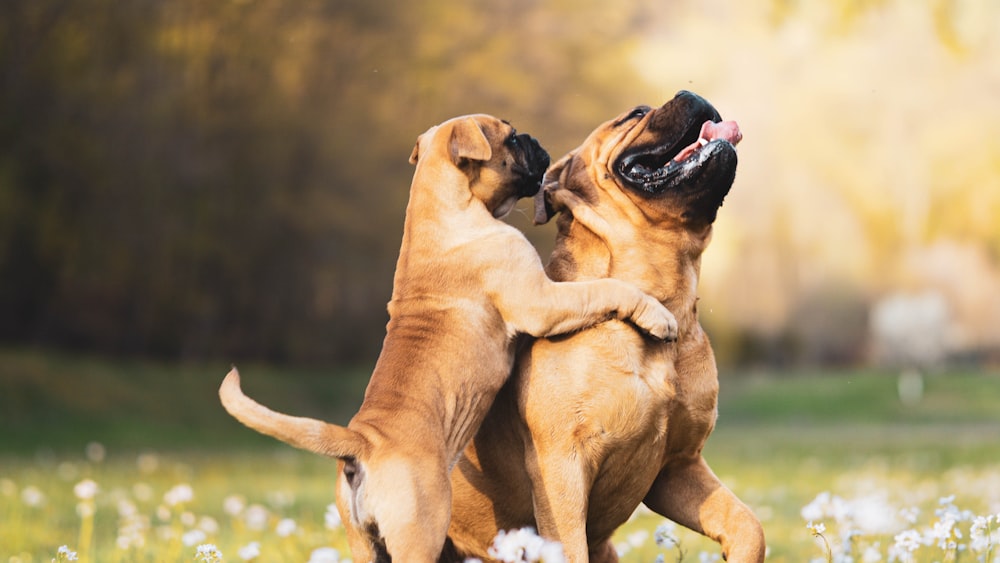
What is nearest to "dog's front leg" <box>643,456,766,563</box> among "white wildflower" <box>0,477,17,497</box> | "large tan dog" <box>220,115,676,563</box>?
"large tan dog" <box>220,115,676,563</box>

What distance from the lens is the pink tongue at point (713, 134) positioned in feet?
12.3

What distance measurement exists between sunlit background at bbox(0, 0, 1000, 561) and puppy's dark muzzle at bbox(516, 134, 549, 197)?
762 cm

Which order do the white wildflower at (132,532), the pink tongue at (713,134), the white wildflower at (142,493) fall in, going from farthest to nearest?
1. the white wildflower at (142,493)
2. the white wildflower at (132,532)
3. the pink tongue at (713,134)

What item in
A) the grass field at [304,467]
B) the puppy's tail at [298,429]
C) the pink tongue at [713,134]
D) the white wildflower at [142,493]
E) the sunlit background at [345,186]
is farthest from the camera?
the sunlit background at [345,186]

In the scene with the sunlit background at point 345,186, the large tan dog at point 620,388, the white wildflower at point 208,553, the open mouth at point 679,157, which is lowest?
the white wildflower at point 208,553

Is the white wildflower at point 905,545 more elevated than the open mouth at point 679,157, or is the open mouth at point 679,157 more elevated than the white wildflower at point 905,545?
the open mouth at point 679,157

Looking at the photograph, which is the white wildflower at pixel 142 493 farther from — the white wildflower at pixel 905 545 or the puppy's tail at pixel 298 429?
the white wildflower at pixel 905 545

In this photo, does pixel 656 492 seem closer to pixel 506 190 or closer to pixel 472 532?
pixel 472 532

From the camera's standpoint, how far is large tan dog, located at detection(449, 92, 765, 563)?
3293mm

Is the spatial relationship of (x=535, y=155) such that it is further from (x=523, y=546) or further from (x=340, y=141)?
(x=340, y=141)

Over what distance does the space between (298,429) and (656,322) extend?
115 centimetres

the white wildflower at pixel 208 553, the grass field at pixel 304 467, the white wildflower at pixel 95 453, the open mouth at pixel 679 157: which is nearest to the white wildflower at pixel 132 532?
the grass field at pixel 304 467

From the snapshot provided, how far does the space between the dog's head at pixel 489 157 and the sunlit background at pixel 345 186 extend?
7.59m

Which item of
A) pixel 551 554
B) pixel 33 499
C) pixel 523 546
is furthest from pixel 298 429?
pixel 33 499
